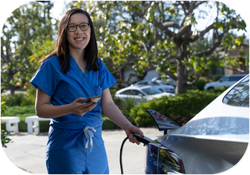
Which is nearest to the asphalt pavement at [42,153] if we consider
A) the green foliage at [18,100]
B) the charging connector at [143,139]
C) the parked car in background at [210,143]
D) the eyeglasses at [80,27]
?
the charging connector at [143,139]

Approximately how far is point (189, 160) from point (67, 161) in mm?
850

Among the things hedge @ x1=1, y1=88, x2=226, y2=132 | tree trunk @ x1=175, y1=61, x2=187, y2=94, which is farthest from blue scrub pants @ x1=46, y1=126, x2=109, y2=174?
tree trunk @ x1=175, y1=61, x2=187, y2=94

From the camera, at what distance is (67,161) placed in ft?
6.06

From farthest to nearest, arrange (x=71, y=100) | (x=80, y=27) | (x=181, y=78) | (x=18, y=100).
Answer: (x=18, y=100) → (x=181, y=78) → (x=80, y=27) → (x=71, y=100)

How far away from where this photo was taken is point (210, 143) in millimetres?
1446

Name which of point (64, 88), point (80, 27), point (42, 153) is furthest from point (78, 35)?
point (42, 153)

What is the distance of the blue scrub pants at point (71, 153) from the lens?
186 centimetres

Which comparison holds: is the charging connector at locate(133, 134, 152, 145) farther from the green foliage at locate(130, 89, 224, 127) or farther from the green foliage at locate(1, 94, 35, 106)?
the green foliage at locate(1, 94, 35, 106)

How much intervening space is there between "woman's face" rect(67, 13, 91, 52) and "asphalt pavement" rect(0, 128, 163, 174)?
8.26ft

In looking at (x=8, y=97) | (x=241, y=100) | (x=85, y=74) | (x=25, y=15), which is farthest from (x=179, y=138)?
(x=25, y=15)

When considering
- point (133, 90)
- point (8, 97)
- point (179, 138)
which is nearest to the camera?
point (179, 138)

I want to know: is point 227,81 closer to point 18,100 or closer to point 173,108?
point 173,108

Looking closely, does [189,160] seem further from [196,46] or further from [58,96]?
[196,46]

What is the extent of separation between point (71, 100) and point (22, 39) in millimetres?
17023
